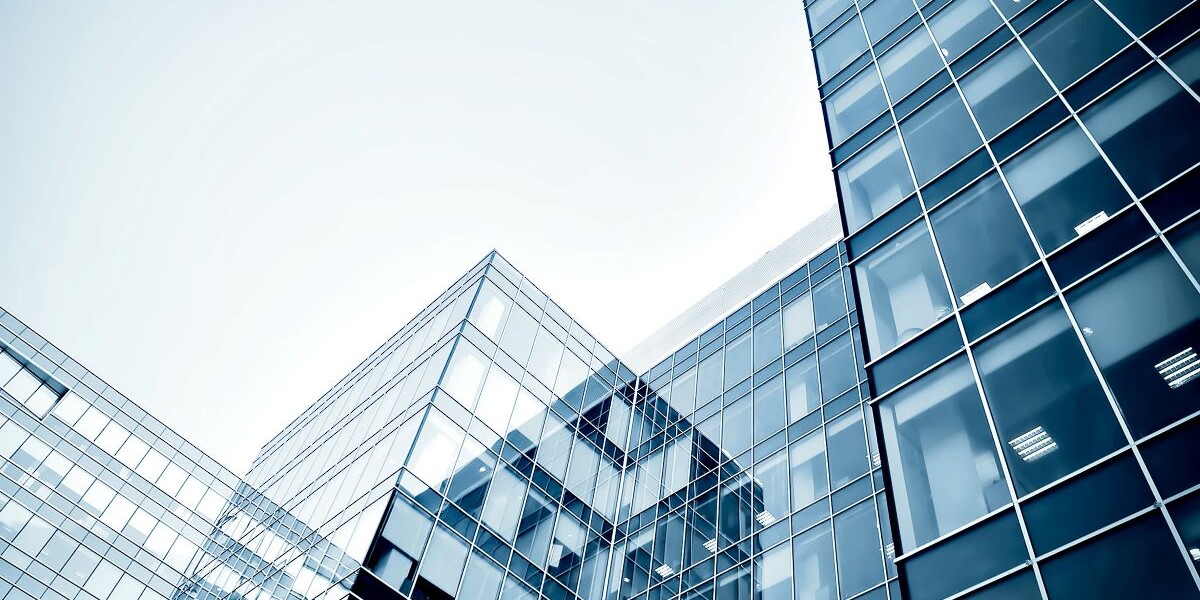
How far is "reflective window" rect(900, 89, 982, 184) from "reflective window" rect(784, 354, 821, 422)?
10.3m

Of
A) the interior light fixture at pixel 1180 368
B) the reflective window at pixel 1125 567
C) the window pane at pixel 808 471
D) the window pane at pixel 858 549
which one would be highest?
the window pane at pixel 808 471

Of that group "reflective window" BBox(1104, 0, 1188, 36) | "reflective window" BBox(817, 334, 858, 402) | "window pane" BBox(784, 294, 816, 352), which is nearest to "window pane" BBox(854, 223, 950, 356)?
"reflective window" BBox(1104, 0, 1188, 36)

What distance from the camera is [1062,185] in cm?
1345

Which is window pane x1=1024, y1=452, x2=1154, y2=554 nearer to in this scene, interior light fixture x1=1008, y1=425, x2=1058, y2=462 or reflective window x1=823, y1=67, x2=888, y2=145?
interior light fixture x1=1008, y1=425, x2=1058, y2=462

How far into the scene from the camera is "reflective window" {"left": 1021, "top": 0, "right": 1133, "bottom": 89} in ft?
48.0

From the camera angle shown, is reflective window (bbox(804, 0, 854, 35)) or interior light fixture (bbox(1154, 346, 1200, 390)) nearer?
interior light fixture (bbox(1154, 346, 1200, 390))

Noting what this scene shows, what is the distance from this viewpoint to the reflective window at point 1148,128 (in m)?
11.9

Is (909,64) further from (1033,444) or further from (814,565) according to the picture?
(814,565)

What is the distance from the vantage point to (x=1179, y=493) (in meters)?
8.91

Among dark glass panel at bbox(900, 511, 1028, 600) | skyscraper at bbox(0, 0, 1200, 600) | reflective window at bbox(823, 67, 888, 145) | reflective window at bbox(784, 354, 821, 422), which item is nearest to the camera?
dark glass panel at bbox(900, 511, 1028, 600)

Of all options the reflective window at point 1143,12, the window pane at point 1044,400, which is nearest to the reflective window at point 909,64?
the reflective window at point 1143,12

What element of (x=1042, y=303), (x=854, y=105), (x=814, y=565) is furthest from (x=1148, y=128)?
(x=814, y=565)

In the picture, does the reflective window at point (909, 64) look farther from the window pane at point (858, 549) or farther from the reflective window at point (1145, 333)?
the window pane at point (858, 549)

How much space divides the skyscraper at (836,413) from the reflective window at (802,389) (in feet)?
0.38
